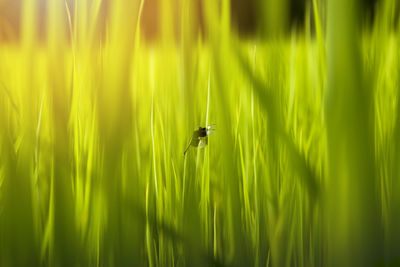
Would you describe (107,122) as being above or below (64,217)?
above

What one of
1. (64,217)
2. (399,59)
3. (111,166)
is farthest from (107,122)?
(399,59)

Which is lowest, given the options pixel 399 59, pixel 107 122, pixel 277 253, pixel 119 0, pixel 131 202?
pixel 277 253

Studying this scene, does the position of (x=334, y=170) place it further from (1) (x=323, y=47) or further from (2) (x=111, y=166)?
(2) (x=111, y=166)

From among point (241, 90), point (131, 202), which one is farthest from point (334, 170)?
point (131, 202)
